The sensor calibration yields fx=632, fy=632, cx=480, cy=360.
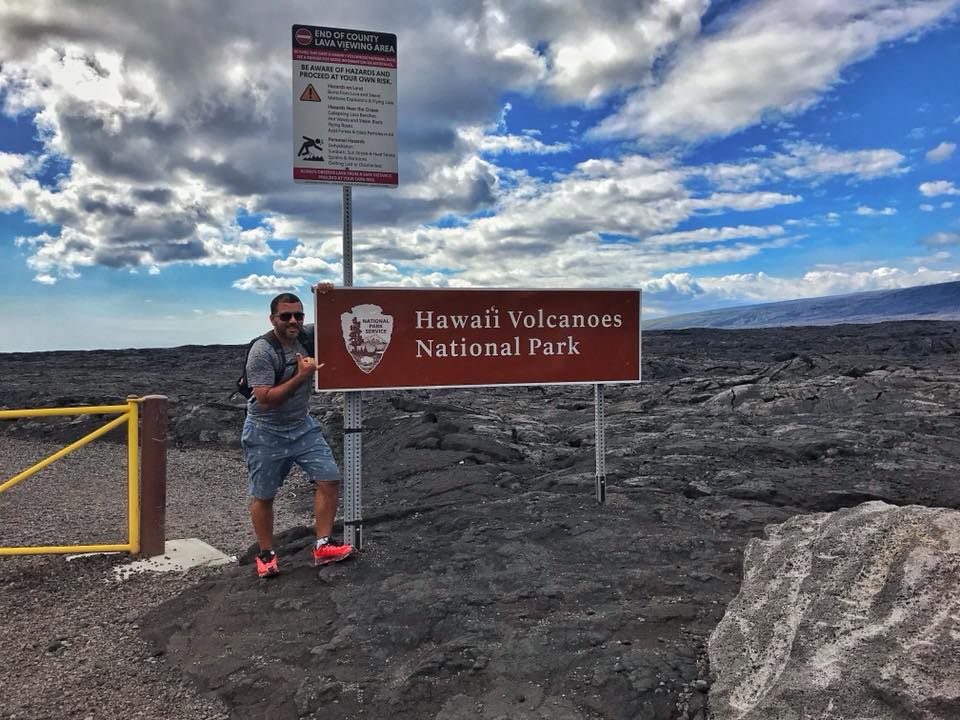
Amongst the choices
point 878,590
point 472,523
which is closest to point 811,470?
point 472,523

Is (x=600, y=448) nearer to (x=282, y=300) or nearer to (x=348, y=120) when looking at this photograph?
(x=282, y=300)

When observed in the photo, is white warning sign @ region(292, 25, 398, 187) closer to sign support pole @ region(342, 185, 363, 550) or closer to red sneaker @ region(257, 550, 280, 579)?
sign support pole @ region(342, 185, 363, 550)

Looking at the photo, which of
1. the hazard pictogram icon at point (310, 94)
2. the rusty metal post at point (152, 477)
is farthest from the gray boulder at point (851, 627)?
the rusty metal post at point (152, 477)

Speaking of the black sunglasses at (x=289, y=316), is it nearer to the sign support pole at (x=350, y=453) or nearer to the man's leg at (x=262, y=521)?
the sign support pole at (x=350, y=453)

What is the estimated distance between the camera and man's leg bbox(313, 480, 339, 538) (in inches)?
190

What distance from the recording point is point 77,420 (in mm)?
13750

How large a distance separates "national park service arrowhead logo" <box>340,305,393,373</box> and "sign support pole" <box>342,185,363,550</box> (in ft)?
0.86

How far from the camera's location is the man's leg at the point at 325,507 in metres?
4.84

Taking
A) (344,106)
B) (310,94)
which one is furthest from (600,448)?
(310,94)

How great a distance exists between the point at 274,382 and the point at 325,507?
1.04 meters

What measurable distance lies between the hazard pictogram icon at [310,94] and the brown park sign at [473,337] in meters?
1.58

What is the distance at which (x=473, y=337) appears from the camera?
5.41 meters

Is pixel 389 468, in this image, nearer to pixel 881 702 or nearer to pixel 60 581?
pixel 60 581

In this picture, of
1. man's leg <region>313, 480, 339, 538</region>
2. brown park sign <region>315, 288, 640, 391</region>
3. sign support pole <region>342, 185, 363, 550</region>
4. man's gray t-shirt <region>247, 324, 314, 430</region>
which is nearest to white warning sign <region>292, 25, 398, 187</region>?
sign support pole <region>342, 185, 363, 550</region>
